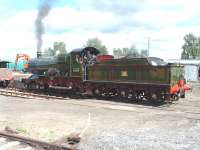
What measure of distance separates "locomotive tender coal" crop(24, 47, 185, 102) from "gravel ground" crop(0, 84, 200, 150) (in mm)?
1558

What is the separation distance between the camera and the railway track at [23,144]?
27.6 ft

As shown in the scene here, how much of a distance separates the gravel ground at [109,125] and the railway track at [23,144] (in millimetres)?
573

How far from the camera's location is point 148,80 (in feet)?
59.8

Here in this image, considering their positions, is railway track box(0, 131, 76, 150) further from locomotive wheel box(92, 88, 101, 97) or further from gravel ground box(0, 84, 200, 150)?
locomotive wheel box(92, 88, 101, 97)

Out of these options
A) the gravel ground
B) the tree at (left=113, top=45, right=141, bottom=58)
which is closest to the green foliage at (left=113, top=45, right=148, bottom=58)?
the tree at (left=113, top=45, right=141, bottom=58)

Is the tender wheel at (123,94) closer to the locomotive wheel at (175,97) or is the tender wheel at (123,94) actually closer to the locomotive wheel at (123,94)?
the locomotive wheel at (123,94)

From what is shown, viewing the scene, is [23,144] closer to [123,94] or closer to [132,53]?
[123,94]

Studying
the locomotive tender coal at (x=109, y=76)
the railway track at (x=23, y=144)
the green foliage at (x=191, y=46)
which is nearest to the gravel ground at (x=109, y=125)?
the railway track at (x=23, y=144)

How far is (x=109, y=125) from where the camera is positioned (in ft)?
37.9

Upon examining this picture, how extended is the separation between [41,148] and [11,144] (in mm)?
945

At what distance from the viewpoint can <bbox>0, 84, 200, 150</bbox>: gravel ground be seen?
8.95 meters

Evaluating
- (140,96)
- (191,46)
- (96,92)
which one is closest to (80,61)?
(96,92)

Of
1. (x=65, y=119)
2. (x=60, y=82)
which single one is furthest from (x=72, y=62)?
(x=65, y=119)

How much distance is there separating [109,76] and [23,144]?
463 inches
